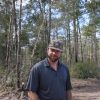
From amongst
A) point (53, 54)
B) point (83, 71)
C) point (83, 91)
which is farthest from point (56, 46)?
point (83, 71)

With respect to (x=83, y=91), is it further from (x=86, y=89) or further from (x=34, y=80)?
(x=34, y=80)

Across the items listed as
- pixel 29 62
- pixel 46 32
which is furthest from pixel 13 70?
pixel 46 32

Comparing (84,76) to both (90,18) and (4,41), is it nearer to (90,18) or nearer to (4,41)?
(90,18)

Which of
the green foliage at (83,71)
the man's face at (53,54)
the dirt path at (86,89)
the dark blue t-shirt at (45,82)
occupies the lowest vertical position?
the dirt path at (86,89)

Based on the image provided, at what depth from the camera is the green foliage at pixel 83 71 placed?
57.7 ft

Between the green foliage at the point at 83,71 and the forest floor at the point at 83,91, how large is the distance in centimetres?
80

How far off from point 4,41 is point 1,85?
39.2 feet

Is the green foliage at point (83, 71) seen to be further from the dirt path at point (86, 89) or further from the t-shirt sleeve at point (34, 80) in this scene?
the t-shirt sleeve at point (34, 80)

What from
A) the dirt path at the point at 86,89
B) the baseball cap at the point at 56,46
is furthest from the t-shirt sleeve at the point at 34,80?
the dirt path at the point at 86,89

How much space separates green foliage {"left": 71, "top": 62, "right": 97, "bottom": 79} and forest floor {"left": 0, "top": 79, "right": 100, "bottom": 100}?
80 centimetres

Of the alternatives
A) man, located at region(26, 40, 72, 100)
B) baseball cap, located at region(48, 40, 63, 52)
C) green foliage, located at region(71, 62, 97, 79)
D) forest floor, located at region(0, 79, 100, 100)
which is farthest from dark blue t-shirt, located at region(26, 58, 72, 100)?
green foliage, located at region(71, 62, 97, 79)

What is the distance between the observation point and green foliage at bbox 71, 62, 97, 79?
1758 cm

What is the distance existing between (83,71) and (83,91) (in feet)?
13.5

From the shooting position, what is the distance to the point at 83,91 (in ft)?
44.4
